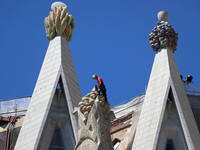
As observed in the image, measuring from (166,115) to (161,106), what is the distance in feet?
1.64

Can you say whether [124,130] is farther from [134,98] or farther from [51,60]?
[51,60]

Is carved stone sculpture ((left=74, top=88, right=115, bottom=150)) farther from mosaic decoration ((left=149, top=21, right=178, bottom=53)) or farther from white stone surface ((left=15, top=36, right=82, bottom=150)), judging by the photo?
mosaic decoration ((left=149, top=21, right=178, bottom=53))

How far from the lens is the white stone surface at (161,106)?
94.8 ft

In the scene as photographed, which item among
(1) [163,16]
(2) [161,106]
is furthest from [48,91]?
(1) [163,16]

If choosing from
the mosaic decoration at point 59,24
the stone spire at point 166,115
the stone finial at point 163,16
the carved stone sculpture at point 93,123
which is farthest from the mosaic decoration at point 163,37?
the mosaic decoration at point 59,24

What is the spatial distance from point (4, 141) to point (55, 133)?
151 inches

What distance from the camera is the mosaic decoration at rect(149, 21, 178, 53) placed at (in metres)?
31.6

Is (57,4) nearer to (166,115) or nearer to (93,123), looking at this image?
(93,123)

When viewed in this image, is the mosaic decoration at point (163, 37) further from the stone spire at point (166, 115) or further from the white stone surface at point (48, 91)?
the white stone surface at point (48, 91)

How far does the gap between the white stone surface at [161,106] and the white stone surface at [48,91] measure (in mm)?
3257

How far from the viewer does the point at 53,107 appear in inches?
1240

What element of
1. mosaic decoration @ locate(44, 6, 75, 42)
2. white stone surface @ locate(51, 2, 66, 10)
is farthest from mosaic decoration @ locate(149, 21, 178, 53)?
white stone surface @ locate(51, 2, 66, 10)

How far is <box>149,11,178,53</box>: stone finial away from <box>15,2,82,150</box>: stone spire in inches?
165

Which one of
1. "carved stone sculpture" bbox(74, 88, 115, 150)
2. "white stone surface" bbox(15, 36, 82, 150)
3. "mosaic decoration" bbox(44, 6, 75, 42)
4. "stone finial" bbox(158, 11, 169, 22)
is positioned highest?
"mosaic decoration" bbox(44, 6, 75, 42)
